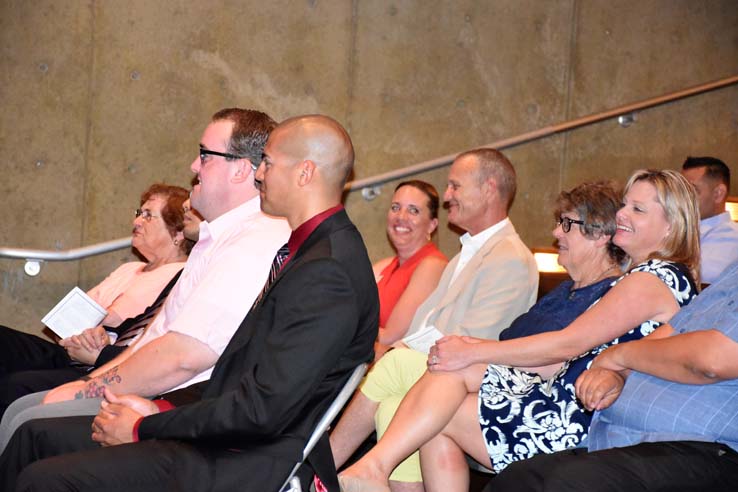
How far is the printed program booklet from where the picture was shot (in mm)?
3762

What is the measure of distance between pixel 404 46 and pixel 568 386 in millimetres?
3009

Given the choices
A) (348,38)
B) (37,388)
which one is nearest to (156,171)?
(348,38)

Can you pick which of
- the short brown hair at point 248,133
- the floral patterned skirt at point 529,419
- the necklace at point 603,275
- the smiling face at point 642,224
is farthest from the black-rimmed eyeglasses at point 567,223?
the short brown hair at point 248,133

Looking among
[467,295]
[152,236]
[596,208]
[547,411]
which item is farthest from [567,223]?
[152,236]

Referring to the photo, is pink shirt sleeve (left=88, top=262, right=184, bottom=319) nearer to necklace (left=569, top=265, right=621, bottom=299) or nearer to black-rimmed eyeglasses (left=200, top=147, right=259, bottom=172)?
black-rimmed eyeglasses (left=200, top=147, right=259, bottom=172)

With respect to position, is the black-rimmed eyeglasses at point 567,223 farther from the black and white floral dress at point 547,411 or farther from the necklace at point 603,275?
the black and white floral dress at point 547,411

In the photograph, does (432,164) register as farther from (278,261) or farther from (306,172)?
(306,172)

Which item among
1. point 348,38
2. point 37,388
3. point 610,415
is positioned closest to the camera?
point 610,415

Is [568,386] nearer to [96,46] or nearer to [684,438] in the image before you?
[684,438]

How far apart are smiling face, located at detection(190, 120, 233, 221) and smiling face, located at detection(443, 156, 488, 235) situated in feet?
4.48

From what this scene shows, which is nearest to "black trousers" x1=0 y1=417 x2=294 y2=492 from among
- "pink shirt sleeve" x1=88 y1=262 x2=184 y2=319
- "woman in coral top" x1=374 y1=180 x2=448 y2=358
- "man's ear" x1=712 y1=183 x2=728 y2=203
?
"pink shirt sleeve" x1=88 y1=262 x2=184 y2=319

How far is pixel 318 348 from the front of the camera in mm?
1987

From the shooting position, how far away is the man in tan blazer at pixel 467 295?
3.27 meters

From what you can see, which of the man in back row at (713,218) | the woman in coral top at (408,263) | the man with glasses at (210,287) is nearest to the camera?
the man with glasses at (210,287)
